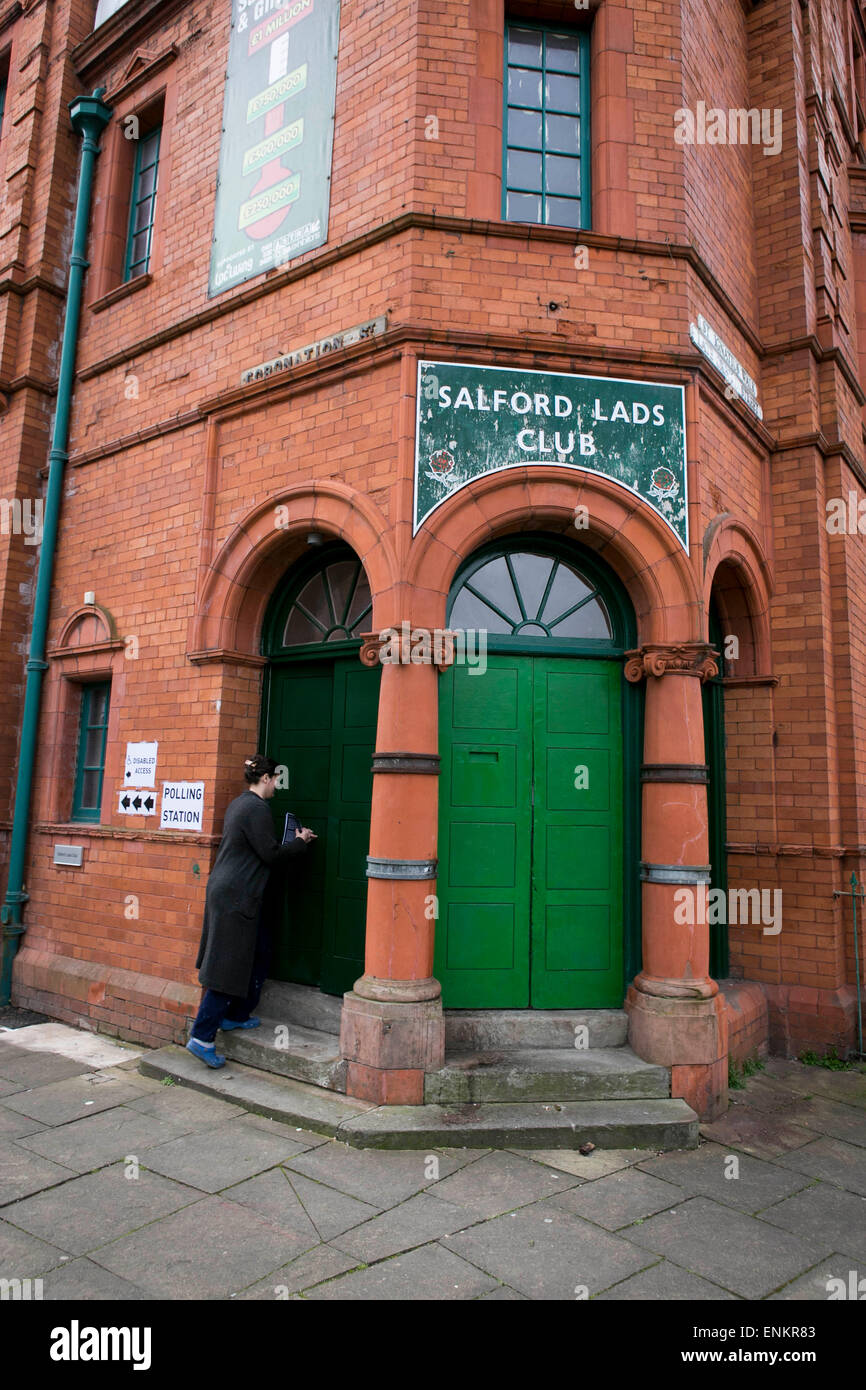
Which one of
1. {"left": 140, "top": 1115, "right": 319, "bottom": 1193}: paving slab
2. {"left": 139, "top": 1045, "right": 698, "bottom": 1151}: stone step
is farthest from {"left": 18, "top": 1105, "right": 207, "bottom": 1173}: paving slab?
{"left": 139, "top": 1045, "right": 698, "bottom": 1151}: stone step

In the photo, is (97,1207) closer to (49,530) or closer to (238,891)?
(238,891)

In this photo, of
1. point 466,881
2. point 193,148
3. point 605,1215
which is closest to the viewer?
point 605,1215

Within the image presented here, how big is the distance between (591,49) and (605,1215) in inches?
294

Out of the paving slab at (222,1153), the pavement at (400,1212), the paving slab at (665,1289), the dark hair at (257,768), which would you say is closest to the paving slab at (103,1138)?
the pavement at (400,1212)

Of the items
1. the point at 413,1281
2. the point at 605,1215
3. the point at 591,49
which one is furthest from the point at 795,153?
the point at 413,1281

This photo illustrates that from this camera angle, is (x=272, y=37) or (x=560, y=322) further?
(x=272, y=37)

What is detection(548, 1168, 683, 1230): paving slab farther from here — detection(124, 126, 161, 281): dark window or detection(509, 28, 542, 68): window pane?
detection(124, 126, 161, 281): dark window

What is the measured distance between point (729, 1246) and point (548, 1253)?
2.53 ft

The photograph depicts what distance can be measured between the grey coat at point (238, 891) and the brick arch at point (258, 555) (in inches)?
53.1

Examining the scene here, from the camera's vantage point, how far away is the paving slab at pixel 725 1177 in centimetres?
394

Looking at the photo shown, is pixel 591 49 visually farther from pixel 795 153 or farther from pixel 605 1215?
pixel 605 1215

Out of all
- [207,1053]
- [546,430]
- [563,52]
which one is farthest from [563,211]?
[207,1053]

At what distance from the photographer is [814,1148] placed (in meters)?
4.62

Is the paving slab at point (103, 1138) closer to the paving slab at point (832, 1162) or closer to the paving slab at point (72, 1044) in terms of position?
the paving slab at point (72, 1044)
